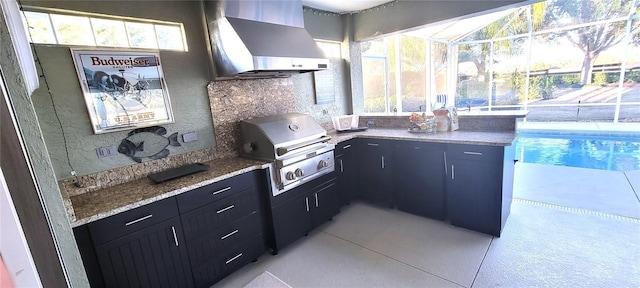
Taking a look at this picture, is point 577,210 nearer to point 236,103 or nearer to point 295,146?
point 295,146

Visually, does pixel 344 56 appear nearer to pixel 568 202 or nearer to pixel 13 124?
pixel 568 202

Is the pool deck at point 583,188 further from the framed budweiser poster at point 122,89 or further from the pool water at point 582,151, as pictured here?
the framed budweiser poster at point 122,89

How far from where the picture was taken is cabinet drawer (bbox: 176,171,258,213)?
72.1 inches

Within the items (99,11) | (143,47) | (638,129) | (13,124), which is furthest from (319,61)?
(638,129)

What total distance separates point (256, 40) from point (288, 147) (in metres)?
0.95

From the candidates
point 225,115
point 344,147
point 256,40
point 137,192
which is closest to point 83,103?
point 137,192

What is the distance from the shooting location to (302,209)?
2521mm

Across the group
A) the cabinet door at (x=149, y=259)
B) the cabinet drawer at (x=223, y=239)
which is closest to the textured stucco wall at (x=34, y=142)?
the cabinet door at (x=149, y=259)

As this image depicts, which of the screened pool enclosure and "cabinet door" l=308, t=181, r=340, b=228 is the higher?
the screened pool enclosure

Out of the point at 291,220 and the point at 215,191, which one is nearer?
the point at 215,191

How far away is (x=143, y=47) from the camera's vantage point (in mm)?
2082

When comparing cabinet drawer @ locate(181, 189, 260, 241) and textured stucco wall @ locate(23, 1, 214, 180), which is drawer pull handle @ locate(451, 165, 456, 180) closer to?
cabinet drawer @ locate(181, 189, 260, 241)

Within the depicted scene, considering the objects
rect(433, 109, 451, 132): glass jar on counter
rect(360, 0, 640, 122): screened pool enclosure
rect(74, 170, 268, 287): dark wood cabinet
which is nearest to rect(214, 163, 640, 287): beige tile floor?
rect(74, 170, 268, 287): dark wood cabinet

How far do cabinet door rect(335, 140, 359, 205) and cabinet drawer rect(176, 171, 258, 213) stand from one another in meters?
1.10
